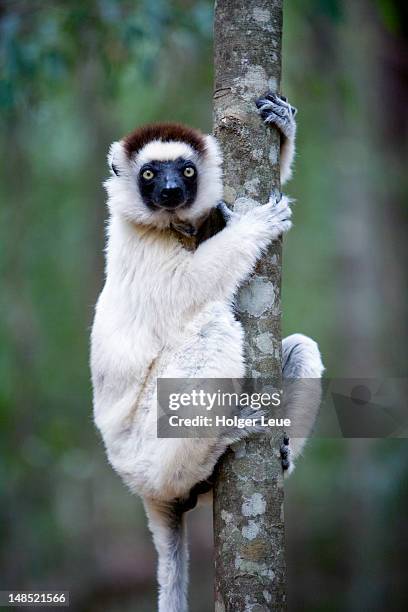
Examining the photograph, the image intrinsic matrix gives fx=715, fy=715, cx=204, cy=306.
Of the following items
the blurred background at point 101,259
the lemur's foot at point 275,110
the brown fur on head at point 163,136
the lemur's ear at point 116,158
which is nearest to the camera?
the lemur's foot at point 275,110

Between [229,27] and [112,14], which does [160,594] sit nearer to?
[229,27]

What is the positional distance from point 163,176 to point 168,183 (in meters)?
0.08

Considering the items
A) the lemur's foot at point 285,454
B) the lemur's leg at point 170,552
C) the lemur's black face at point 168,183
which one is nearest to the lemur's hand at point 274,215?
the lemur's black face at point 168,183

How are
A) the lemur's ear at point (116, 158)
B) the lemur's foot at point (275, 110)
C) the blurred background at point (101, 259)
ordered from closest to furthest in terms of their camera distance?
the lemur's foot at point (275, 110) → the lemur's ear at point (116, 158) → the blurred background at point (101, 259)

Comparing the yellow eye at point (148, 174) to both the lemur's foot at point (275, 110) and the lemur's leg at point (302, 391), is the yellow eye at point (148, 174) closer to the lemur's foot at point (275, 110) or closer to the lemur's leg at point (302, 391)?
the lemur's foot at point (275, 110)

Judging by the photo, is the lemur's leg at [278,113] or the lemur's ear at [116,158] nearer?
the lemur's leg at [278,113]

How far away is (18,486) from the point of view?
984 cm

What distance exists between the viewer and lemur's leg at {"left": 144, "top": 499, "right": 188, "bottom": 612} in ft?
13.2

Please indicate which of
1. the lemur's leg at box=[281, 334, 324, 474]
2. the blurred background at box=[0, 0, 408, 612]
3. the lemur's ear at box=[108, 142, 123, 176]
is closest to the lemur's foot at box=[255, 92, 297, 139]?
the lemur's ear at box=[108, 142, 123, 176]

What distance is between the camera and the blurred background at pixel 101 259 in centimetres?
704

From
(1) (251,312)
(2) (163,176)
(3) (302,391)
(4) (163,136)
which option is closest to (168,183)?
(2) (163,176)

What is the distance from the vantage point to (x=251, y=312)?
3.49 meters

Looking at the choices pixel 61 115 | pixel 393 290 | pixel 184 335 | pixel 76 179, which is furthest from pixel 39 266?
pixel 184 335

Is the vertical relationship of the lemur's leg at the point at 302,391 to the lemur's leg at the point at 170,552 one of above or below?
above
